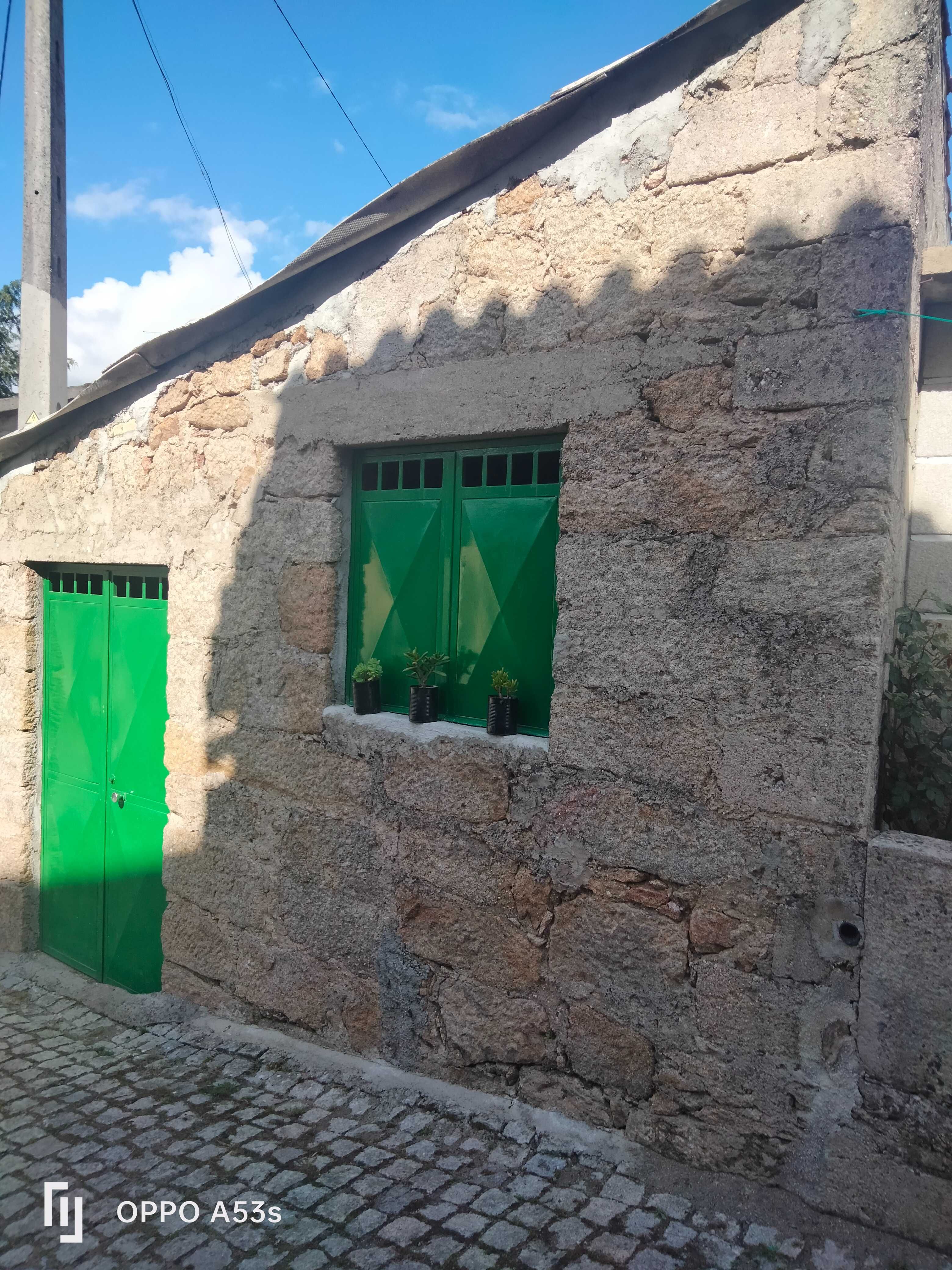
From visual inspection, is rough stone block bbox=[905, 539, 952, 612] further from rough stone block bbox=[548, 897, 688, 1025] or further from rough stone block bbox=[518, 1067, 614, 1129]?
rough stone block bbox=[518, 1067, 614, 1129]

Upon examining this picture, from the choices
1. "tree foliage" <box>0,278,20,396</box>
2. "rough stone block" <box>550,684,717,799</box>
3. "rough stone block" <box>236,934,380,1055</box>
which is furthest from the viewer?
"tree foliage" <box>0,278,20,396</box>

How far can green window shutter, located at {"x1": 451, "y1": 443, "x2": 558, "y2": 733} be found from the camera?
10.0ft

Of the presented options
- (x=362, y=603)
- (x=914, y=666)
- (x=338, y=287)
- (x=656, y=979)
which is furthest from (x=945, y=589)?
(x=338, y=287)

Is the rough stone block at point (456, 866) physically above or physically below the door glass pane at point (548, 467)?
below

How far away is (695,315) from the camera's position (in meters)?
2.61

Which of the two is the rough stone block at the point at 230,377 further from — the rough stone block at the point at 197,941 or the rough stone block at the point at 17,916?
the rough stone block at the point at 17,916

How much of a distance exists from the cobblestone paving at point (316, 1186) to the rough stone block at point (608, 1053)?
233 mm

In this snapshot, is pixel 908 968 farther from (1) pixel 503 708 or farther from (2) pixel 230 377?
(2) pixel 230 377

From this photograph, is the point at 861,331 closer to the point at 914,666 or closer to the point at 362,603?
the point at 914,666

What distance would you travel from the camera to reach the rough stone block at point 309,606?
3.49 meters

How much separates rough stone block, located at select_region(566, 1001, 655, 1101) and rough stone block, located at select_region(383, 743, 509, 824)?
0.73 metres

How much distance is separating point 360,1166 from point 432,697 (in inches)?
63.6

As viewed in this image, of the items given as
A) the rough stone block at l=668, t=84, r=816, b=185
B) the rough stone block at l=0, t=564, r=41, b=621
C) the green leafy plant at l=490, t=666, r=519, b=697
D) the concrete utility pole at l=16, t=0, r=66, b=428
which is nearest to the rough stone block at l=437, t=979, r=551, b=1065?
the green leafy plant at l=490, t=666, r=519, b=697

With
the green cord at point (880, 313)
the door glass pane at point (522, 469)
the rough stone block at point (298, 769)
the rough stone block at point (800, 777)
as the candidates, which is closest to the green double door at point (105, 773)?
the rough stone block at point (298, 769)
